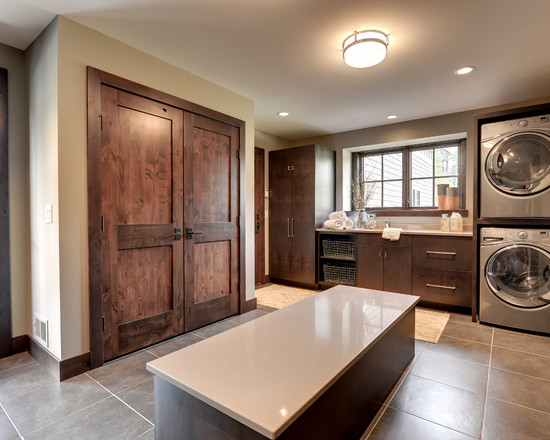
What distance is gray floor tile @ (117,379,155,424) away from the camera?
1.71 meters

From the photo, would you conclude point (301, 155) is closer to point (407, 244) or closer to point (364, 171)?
point (364, 171)

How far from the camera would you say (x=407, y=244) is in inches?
147

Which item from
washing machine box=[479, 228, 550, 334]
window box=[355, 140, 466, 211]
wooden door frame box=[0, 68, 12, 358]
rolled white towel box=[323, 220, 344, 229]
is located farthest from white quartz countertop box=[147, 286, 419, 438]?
window box=[355, 140, 466, 211]

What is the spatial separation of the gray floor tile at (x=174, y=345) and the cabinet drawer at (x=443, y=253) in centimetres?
268

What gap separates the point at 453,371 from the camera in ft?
6.99

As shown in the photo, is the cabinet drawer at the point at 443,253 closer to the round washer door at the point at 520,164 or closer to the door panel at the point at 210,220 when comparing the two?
the round washer door at the point at 520,164

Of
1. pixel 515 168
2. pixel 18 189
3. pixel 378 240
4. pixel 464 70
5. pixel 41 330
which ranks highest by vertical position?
pixel 464 70

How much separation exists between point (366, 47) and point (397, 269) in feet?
8.60

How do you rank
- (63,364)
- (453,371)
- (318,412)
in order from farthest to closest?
(453,371), (63,364), (318,412)

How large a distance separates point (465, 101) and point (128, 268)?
13.0ft

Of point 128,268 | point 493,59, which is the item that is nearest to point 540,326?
point 493,59

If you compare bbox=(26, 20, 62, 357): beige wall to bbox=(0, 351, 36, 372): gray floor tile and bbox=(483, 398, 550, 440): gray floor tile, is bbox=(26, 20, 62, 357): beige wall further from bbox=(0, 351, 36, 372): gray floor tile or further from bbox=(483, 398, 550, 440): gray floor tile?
bbox=(483, 398, 550, 440): gray floor tile

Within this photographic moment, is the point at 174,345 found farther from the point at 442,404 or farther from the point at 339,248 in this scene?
the point at 339,248

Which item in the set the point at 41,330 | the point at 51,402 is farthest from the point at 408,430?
the point at 41,330
